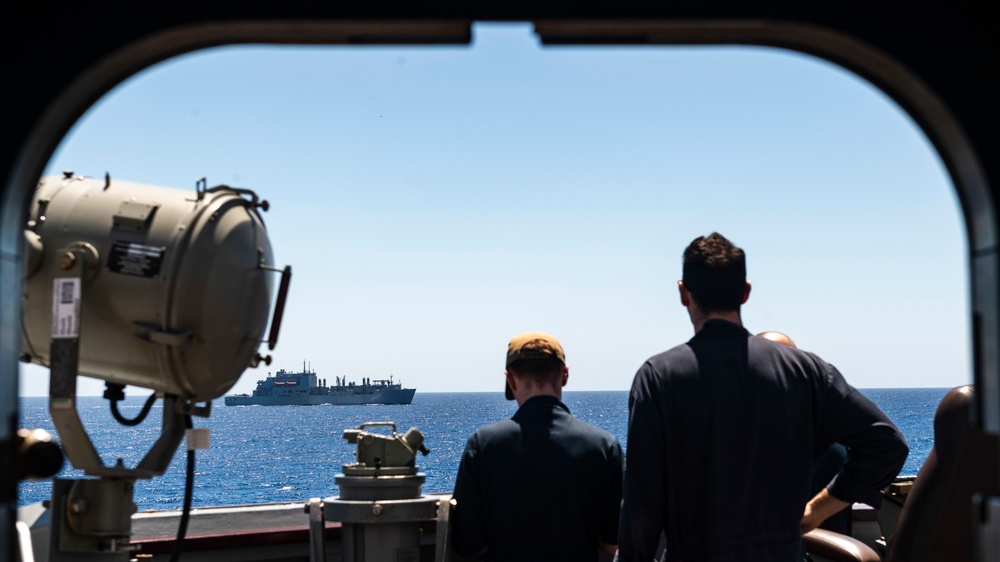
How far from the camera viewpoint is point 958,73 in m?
1.88

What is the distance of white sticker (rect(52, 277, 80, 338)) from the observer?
11.4ft

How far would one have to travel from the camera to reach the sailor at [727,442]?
126 inches

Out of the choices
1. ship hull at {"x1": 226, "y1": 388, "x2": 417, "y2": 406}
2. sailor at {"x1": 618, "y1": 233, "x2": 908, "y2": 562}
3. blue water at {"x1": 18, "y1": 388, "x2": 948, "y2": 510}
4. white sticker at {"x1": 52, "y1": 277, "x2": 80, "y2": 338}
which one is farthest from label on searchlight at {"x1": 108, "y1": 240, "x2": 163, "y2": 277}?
ship hull at {"x1": 226, "y1": 388, "x2": 417, "y2": 406}

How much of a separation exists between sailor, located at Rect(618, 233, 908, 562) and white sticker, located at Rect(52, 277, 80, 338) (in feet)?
5.97

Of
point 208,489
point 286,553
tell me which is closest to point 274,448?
point 208,489

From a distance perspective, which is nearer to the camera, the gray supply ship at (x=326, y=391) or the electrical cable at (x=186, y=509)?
the electrical cable at (x=186, y=509)

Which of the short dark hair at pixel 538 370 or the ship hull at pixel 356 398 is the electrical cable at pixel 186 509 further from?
the ship hull at pixel 356 398

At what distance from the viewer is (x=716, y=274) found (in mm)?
3383

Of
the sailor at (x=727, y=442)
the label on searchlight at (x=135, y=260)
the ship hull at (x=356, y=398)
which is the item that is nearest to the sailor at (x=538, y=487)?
the sailor at (x=727, y=442)

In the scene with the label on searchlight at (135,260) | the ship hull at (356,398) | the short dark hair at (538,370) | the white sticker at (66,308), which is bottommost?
the short dark hair at (538,370)

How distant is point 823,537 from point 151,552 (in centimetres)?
261

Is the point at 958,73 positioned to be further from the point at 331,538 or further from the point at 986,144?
the point at 331,538

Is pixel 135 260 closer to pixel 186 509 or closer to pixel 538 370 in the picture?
pixel 186 509

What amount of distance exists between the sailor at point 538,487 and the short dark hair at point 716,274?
2.77 ft
